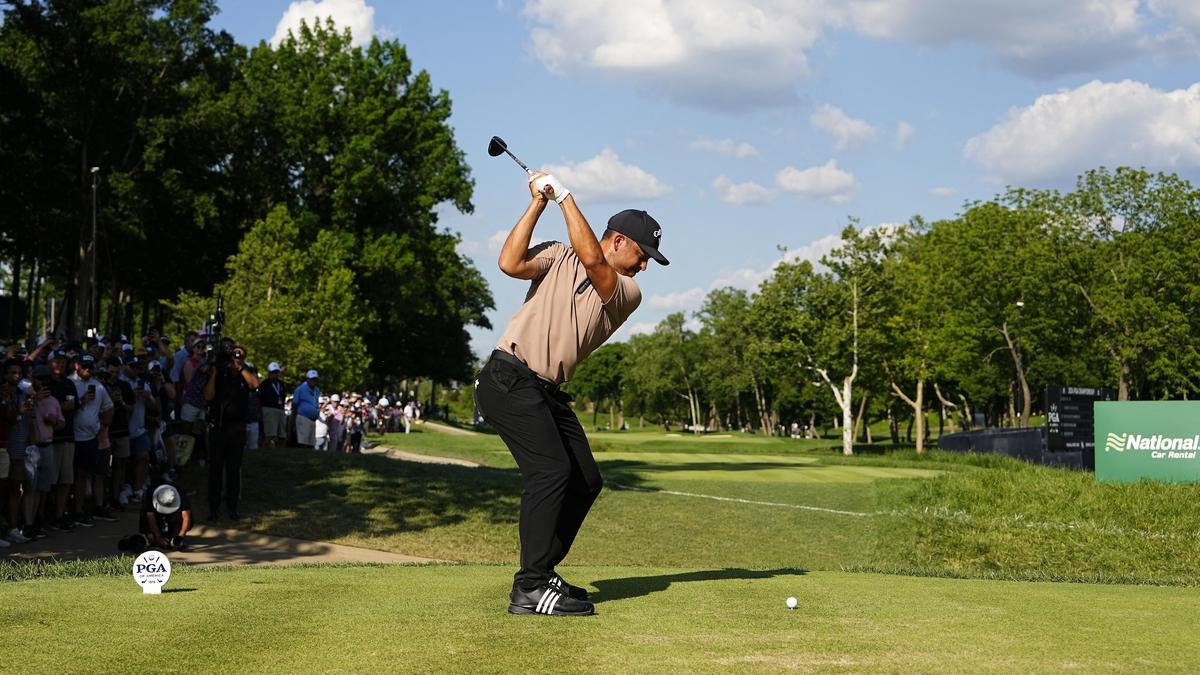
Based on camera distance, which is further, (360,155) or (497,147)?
(360,155)

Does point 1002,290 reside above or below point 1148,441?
above

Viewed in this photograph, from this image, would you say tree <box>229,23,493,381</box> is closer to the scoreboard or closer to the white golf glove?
the scoreboard

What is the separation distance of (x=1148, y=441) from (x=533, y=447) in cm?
2231

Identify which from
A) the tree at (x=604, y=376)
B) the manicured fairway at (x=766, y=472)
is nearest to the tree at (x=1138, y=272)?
the manicured fairway at (x=766, y=472)

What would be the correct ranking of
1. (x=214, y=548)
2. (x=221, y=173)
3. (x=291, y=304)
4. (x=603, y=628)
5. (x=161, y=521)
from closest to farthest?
1. (x=603, y=628)
2. (x=161, y=521)
3. (x=214, y=548)
4. (x=291, y=304)
5. (x=221, y=173)

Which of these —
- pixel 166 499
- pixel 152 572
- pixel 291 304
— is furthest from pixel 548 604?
pixel 291 304

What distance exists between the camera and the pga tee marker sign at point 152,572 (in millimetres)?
7832

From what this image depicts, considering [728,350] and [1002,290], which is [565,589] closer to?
[1002,290]

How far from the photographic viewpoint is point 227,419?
18750 millimetres

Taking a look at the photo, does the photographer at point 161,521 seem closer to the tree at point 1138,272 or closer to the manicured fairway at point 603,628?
the manicured fairway at point 603,628

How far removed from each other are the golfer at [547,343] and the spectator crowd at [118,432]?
8.45 metres

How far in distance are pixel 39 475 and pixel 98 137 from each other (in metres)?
39.5

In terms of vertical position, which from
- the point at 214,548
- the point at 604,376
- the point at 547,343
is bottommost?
the point at 214,548

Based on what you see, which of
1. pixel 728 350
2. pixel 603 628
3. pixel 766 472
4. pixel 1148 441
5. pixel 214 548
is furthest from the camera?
pixel 728 350
